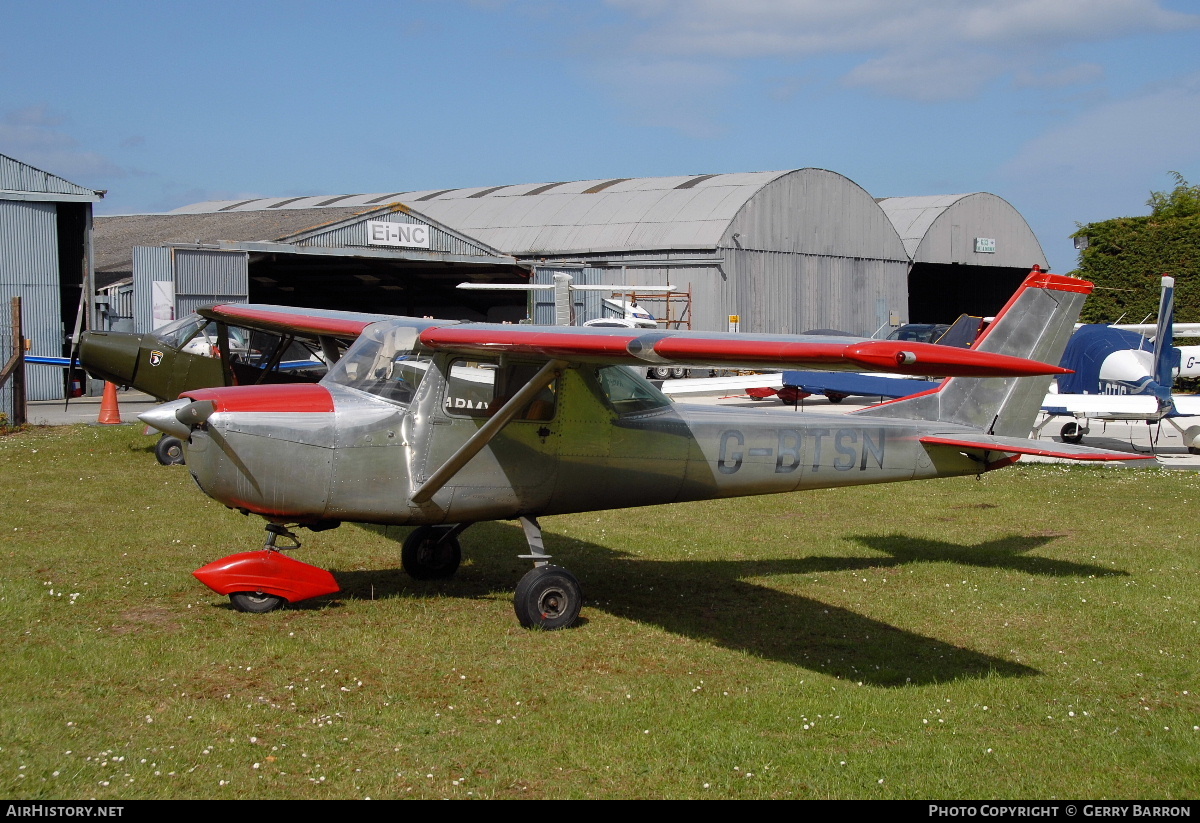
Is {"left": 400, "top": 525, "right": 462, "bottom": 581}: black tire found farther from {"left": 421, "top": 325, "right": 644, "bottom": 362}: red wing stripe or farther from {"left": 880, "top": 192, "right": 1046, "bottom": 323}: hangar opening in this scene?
{"left": 880, "top": 192, "right": 1046, "bottom": 323}: hangar opening

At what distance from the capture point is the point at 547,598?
24.9 ft

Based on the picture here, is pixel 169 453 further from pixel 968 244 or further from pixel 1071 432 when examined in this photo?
pixel 968 244

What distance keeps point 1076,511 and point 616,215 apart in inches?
1149

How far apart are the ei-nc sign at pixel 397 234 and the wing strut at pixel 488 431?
81.3 feet

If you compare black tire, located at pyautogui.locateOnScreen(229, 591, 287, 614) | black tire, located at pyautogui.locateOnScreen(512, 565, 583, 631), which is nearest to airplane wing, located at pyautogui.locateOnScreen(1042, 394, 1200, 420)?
black tire, located at pyautogui.locateOnScreen(512, 565, 583, 631)

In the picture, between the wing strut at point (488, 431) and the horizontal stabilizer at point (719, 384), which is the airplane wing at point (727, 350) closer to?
the wing strut at point (488, 431)

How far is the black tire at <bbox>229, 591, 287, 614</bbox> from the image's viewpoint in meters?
7.64

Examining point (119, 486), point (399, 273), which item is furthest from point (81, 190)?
point (119, 486)

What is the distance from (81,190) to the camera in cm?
2756

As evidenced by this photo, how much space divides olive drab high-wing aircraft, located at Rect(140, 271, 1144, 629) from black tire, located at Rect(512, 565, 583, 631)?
1 cm

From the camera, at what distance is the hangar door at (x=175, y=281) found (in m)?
26.5

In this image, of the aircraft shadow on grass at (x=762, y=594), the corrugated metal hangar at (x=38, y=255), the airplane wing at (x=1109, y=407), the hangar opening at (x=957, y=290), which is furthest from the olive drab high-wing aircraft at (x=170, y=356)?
the hangar opening at (x=957, y=290)

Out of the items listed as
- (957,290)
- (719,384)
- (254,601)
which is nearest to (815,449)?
(254,601)

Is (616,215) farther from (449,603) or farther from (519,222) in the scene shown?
(449,603)
